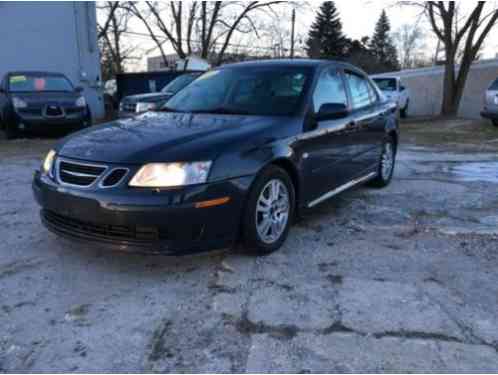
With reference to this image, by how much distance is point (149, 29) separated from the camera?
1131 inches

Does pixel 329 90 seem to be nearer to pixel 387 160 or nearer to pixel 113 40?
pixel 387 160

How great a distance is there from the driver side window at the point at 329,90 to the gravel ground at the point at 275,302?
1.12m

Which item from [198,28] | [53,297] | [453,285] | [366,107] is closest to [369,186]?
[366,107]

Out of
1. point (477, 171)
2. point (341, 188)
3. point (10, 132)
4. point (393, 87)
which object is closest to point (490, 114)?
point (393, 87)

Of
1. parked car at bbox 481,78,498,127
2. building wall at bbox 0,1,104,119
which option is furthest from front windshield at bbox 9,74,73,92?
parked car at bbox 481,78,498,127

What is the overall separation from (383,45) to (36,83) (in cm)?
5258

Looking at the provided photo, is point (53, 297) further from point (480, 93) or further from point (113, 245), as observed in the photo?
point (480, 93)

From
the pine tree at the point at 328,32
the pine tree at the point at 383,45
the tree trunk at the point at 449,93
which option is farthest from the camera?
the pine tree at the point at 383,45

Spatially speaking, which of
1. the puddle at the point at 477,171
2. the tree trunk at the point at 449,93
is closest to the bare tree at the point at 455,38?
the tree trunk at the point at 449,93

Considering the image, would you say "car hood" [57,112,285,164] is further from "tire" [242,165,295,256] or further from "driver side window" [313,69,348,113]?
"driver side window" [313,69,348,113]

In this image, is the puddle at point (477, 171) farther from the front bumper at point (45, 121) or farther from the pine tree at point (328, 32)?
the pine tree at point (328, 32)

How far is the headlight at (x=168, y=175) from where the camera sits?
2.75m

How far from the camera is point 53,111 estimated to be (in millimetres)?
9555

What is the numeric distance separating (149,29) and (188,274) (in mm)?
28567
